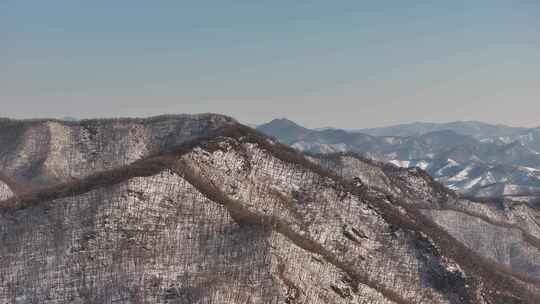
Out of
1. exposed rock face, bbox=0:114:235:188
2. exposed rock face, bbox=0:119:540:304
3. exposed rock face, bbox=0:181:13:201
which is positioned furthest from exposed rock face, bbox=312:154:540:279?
exposed rock face, bbox=0:181:13:201

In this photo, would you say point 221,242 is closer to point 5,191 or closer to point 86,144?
point 5,191

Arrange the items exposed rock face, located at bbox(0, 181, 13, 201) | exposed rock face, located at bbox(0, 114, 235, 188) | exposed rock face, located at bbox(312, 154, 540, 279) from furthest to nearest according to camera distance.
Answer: exposed rock face, located at bbox(0, 114, 235, 188) → exposed rock face, located at bbox(312, 154, 540, 279) → exposed rock face, located at bbox(0, 181, 13, 201)

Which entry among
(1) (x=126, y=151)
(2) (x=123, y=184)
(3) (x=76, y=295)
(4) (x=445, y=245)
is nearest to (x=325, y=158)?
(1) (x=126, y=151)

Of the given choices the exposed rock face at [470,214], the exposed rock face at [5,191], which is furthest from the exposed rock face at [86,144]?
the exposed rock face at [470,214]

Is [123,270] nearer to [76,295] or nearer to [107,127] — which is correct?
[76,295]

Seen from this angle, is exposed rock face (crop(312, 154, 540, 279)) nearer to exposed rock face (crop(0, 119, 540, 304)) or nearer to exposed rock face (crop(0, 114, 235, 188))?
exposed rock face (crop(0, 114, 235, 188))

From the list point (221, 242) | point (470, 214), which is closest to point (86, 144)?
point (470, 214)

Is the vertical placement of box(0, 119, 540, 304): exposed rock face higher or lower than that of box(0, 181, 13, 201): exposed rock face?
higher

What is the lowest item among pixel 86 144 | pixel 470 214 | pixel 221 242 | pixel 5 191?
pixel 470 214
